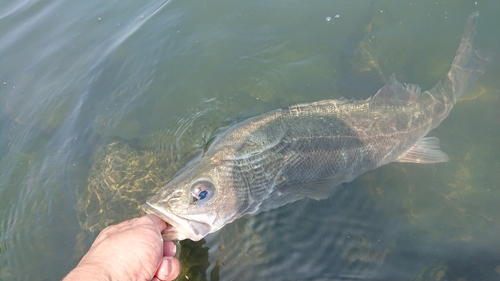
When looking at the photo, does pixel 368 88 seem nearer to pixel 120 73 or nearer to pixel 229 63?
pixel 229 63

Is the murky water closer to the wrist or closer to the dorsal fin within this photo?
the dorsal fin

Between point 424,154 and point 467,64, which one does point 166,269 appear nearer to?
point 424,154

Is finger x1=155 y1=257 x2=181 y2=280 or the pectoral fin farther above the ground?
finger x1=155 y1=257 x2=181 y2=280

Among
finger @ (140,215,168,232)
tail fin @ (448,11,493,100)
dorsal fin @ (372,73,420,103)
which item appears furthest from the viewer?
tail fin @ (448,11,493,100)

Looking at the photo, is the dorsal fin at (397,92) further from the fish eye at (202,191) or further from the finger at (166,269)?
the finger at (166,269)

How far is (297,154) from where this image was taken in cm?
394

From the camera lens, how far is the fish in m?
3.30

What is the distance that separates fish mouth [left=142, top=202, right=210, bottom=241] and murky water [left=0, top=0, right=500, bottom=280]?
87 centimetres

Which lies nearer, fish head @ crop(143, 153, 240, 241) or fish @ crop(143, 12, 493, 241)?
fish head @ crop(143, 153, 240, 241)

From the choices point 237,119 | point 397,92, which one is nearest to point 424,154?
point 397,92

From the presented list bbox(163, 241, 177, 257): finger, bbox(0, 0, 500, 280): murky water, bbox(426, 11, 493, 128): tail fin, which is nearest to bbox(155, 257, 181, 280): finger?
bbox(163, 241, 177, 257): finger

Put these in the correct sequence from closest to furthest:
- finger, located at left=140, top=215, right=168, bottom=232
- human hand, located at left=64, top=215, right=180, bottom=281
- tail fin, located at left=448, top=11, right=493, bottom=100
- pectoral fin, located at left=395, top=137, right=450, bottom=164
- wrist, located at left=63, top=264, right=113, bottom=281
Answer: wrist, located at left=63, top=264, right=113, bottom=281 → human hand, located at left=64, top=215, right=180, bottom=281 → finger, located at left=140, top=215, right=168, bottom=232 → pectoral fin, located at left=395, top=137, right=450, bottom=164 → tail fin, located at left=448, top=11, right=493, bottom=100

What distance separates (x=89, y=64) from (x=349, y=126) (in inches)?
208

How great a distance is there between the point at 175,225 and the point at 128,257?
762 mm
